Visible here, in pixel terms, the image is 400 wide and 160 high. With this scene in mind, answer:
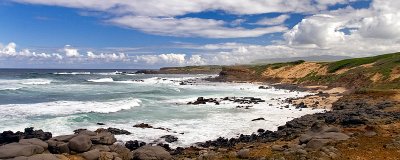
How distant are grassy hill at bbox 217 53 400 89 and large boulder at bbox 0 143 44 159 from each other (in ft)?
149

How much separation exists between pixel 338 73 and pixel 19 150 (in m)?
71.0

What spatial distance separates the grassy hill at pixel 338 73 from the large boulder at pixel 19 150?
1791 inches

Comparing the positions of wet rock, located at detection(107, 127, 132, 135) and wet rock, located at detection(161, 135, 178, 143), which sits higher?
wet rock, located at detection(107, 127, 132, 135)

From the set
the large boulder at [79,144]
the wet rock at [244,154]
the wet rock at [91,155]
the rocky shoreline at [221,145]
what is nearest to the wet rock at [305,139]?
the rocky shoreline at [221,145]

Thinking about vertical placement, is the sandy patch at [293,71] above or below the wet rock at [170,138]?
above

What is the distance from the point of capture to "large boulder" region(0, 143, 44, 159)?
1741cm

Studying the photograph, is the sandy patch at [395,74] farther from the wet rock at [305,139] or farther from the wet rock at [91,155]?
the wet rock at [91,155]

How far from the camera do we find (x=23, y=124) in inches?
1230

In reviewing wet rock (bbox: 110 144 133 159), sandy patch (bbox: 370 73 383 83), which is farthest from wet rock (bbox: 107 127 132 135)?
sandy patch (bbox: 370 73 383 83)

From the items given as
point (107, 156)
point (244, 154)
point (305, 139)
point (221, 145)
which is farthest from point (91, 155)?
point (305, 139)

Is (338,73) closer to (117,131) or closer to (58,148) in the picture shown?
(117,131)

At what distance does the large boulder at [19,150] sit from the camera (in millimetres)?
17406

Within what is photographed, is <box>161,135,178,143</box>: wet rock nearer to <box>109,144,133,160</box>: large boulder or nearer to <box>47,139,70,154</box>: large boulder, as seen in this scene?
<box>109,144,133,160</box>: large boulder

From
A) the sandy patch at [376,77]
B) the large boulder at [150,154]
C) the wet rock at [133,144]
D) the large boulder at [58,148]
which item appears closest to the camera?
the large boulder at [150,154]
